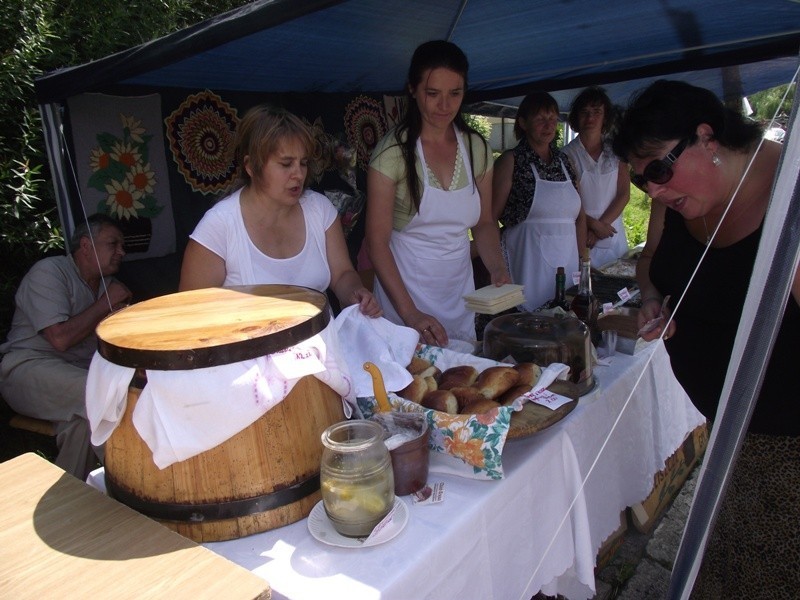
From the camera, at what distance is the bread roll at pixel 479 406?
1343 mm

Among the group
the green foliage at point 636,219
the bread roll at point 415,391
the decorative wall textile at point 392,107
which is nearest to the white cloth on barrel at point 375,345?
the bread roll at point 415,391

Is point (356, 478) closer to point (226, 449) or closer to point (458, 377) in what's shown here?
point (226, 449)

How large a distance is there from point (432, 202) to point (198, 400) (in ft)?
5.01

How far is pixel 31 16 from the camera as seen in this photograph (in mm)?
3266

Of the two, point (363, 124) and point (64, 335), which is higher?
point (363, 124)

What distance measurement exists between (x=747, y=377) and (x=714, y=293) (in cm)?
55

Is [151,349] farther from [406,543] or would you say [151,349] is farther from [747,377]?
[747,377]

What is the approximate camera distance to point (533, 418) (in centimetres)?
133

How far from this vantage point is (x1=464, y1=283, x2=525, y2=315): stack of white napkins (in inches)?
76.7

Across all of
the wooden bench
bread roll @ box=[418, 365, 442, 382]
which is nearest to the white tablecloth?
bread roll @ box=[418, 365, 442, 382]

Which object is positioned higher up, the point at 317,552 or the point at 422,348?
the point at 422,348

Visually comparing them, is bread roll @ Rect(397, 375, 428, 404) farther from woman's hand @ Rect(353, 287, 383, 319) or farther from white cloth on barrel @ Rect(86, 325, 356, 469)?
white cloth on barrel @ Rect(86, 325, 356, 469)

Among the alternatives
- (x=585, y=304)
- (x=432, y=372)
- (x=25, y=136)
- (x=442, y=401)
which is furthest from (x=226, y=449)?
(x=25, y=136)

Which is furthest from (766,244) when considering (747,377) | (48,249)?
(48,249)
